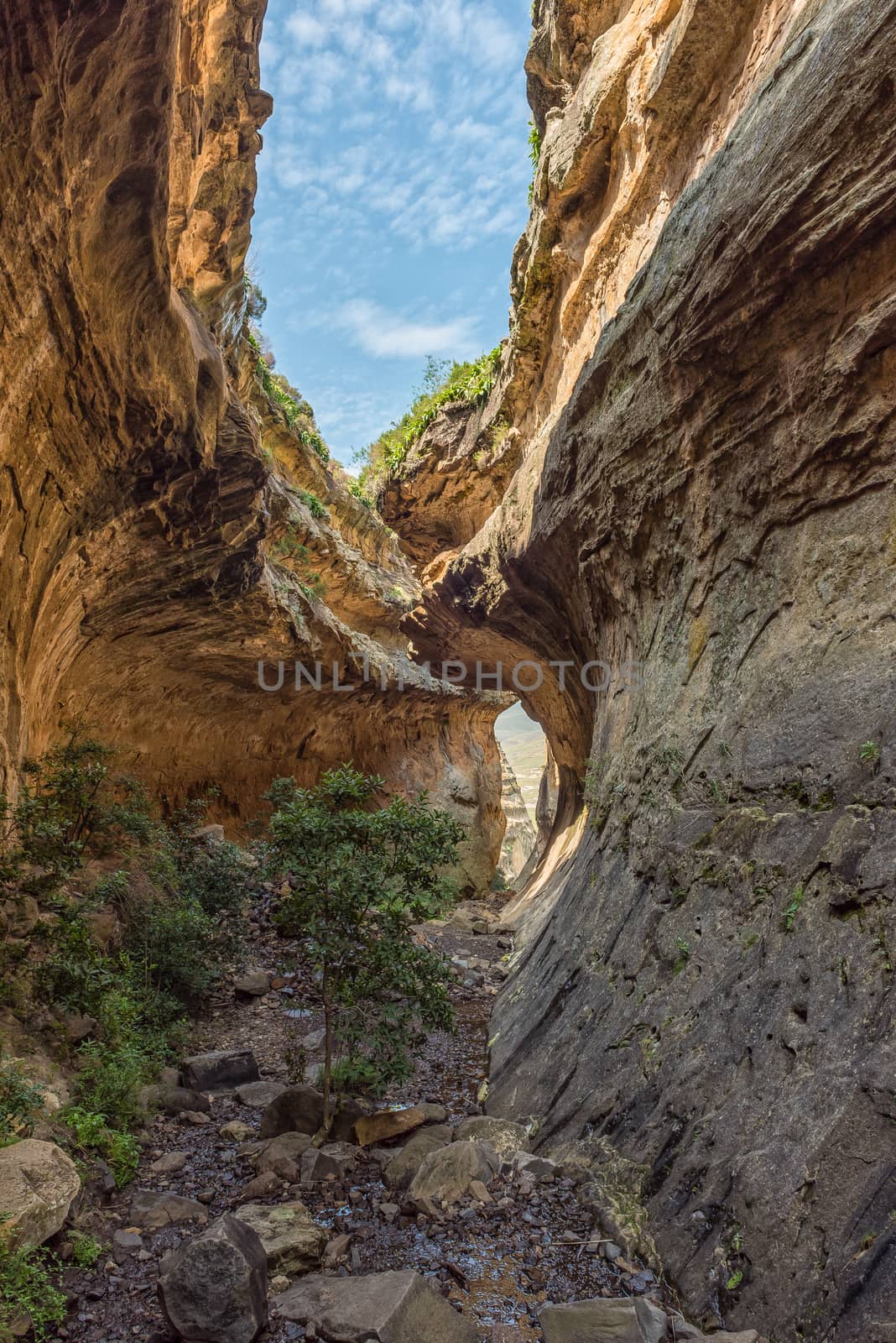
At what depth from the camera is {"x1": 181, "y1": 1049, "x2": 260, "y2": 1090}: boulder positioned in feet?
20.1

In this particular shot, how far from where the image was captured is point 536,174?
43.5ft

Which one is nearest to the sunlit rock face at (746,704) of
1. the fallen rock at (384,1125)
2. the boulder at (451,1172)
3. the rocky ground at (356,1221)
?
the rocky ground at (356,1221)

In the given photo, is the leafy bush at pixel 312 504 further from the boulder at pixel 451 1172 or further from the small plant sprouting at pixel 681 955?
the boulder at pixel 451 1172

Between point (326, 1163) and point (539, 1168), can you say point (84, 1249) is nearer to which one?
point (326, 1163)

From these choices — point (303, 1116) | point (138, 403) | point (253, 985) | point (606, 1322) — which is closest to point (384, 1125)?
point (303, 1116)

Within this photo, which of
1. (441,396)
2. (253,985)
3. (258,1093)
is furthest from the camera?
(441,396)

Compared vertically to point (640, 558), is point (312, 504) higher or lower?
higher

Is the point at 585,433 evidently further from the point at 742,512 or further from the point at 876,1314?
the point at 876,1314

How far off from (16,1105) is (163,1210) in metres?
1.15

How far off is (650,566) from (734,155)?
144 inches

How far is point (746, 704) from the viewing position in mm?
5023

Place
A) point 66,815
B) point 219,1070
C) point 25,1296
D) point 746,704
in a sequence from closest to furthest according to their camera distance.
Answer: point 25,1296 → point 746,704 → point 219,1070 → point 66,815

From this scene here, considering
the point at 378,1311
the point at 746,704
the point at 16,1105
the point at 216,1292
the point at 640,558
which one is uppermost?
the point at 640,558

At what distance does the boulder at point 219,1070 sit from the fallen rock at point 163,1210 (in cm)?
200
